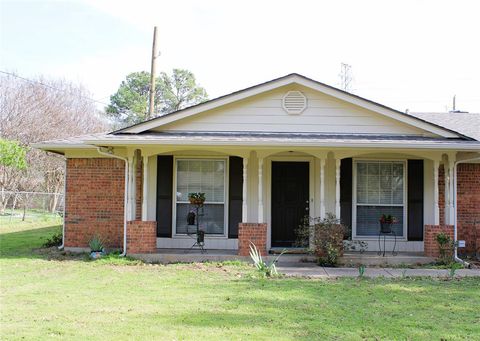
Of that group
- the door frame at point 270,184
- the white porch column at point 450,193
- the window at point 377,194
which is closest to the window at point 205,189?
the door frame at point 270,184

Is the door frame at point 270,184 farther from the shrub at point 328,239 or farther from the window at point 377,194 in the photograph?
the shrub at point 328,239

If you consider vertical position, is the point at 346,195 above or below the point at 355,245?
above

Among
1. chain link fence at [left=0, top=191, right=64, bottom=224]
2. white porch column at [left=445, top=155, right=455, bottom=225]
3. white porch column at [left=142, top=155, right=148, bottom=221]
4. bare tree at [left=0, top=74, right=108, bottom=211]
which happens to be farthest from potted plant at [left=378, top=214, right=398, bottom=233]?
bare tree at [left=0, top=74, right=108, bottom=211]

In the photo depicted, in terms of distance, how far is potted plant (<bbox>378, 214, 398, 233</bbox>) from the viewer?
11141 mm

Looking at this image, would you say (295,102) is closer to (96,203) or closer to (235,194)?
(235,194)

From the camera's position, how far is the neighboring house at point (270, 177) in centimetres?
1159

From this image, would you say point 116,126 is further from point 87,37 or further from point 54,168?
point 87,37

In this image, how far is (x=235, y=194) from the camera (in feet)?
38.7

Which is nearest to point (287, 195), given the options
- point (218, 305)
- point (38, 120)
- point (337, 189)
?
point (337, 189)

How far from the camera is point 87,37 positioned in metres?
15.8

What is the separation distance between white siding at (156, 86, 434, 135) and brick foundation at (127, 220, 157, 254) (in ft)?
8.02

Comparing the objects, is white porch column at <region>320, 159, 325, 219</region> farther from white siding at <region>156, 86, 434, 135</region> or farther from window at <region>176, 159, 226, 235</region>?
window at <region>176, 159, 226, 235</region>

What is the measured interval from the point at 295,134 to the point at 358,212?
2452 millimetres

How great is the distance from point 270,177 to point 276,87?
2169 mm
